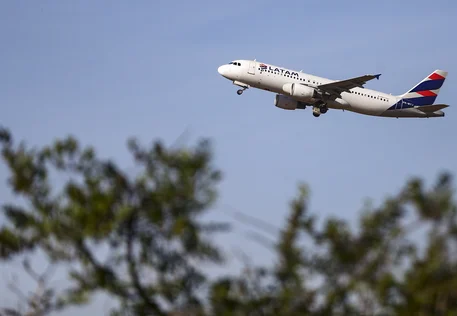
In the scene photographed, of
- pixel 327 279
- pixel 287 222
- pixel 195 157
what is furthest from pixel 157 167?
pixel 327 279

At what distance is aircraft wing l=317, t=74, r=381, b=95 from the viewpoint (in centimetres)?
6681

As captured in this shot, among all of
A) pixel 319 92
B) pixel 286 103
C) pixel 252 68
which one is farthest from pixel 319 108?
pixel 252 68

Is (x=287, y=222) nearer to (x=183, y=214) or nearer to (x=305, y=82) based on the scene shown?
(x=183, y=214)

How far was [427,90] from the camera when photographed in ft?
260

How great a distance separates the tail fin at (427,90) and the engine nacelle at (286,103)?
11.1m

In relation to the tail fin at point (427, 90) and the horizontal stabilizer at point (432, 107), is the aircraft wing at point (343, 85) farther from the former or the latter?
the tail fin at point (427, 90)

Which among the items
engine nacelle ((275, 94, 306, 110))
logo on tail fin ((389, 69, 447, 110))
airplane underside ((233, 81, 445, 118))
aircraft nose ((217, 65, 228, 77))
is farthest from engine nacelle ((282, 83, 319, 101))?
logo on tail fin ((389, 69, 447, 110))

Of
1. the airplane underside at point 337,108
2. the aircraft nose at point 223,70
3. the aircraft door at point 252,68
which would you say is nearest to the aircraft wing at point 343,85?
the airplane underside at point 337,108

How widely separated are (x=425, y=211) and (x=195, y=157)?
264 inches

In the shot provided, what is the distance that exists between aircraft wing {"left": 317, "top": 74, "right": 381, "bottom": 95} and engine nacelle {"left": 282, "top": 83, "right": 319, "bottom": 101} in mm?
1615

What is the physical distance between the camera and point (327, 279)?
22812 mm

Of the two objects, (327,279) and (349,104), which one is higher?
(349,104)

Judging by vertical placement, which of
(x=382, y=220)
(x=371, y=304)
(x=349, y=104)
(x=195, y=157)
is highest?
(x=349, y=104)

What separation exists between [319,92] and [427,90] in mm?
15918
